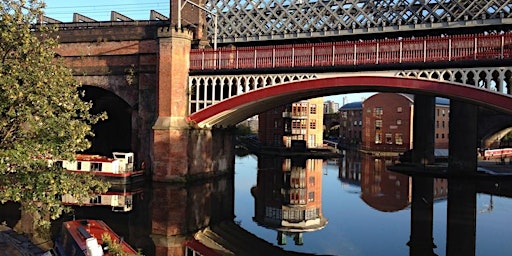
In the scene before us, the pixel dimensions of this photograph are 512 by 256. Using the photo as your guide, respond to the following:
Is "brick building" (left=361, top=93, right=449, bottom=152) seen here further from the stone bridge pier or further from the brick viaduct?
the stone bridge pier

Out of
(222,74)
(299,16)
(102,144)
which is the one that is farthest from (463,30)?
(102,144)

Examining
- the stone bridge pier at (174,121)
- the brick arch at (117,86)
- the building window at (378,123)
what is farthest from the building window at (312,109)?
the stone bridge pier at (174,121)

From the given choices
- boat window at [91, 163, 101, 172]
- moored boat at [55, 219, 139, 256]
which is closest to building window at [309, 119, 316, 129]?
boat window at [91, 163, 101, 172]

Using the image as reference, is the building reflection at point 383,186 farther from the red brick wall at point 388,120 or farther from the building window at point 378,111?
the building window at point 378,111

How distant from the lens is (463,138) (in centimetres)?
3922

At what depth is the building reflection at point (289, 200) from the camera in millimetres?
21047

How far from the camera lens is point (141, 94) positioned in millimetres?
32625

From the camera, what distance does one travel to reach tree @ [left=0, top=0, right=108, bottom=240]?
1027 centimetres

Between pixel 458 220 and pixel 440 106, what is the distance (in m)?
53.2

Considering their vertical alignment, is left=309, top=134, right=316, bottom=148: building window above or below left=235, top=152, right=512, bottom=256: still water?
above

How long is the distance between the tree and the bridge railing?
17.4m

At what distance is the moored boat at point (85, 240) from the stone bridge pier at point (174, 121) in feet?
46.5

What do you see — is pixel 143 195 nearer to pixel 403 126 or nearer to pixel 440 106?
pixel 403 126

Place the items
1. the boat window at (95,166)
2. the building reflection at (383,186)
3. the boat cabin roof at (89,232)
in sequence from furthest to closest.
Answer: the boat window at (95,166), the building reflection at (383,186), the boat cabin roof at (89,232)
